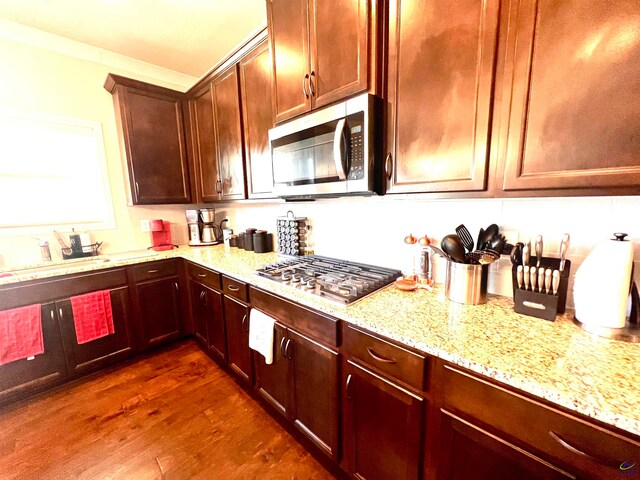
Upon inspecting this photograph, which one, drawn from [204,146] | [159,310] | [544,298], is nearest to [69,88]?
[204,146]

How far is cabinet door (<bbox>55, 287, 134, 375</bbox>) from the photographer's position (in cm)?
194

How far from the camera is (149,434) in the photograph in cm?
157

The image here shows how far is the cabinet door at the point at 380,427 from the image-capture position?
915 millimetres

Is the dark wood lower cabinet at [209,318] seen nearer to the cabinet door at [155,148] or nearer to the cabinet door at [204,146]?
the cabinet door at [204,146]

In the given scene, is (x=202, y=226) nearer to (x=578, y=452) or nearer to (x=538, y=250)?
(x=538, y=250)

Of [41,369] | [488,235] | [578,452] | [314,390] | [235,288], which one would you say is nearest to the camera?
[578,452]

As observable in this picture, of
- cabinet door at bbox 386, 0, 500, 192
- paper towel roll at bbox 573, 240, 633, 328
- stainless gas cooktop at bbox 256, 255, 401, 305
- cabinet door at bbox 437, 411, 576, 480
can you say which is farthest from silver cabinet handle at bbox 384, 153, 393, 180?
cabinet door at bbox 437, 411, 576, 480

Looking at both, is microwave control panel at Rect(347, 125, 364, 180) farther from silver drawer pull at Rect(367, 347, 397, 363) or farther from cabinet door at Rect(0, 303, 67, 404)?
cabinet door at Rect(0, 303, 67, 404)

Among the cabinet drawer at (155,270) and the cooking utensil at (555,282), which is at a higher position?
the cooking utensil at (555,282)

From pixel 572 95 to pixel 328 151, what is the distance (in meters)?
0.89

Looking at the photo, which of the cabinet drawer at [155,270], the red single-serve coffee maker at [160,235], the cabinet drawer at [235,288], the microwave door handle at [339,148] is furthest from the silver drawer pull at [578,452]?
the red single-serve coffee maker at [160,235]

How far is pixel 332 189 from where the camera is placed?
1.32 m

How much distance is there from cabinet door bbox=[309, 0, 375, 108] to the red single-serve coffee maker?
2.20m

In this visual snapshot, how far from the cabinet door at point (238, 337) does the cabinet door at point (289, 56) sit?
4.08 ft
